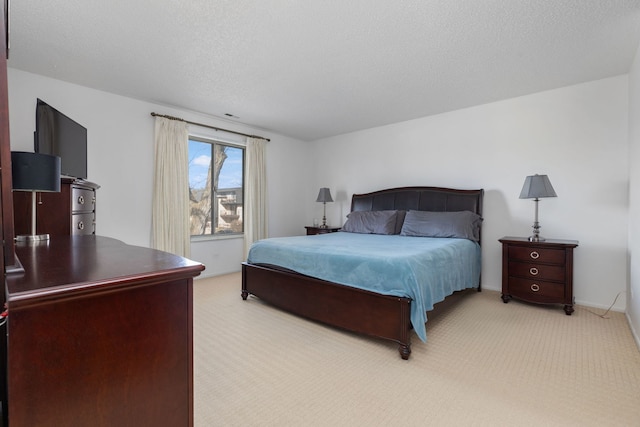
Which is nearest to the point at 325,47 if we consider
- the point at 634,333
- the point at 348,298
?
the point at 348,298

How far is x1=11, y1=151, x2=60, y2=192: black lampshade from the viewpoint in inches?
61.6

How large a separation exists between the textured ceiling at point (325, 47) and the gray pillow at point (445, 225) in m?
1.47

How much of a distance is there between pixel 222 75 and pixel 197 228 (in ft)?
7.96

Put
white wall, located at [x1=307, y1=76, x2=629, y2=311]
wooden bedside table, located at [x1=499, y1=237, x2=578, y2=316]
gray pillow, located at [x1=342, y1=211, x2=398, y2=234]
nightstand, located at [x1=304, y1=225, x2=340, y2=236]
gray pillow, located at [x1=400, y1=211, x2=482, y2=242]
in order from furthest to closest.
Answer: nightstand, located at [x1=304, y1=225, x2=340, y2=236]
gray pillow, located at [x1=342, y1=211, x2=398, y2=234]
gray pillow, located at [x1=400, y1=211, x2=482, y2=242]
white wall, located at [x1=307, y1=76, x2=629, y2=311]
wooden bedside table, located at [x1=499, y1=237, x2=578, y2=316]

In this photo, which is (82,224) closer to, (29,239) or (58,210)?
(58,210)

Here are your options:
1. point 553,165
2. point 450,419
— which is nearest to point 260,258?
point 450,419

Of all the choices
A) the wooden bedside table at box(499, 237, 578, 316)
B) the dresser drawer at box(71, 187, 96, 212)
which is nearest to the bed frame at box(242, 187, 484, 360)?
the wooden bedside table at box(499, 237, 578, 316)

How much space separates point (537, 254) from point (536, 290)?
383mm

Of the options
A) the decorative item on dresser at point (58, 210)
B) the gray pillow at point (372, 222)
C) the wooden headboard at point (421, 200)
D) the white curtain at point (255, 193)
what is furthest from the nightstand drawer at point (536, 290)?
the decorative item on dresser at point (58, 210)

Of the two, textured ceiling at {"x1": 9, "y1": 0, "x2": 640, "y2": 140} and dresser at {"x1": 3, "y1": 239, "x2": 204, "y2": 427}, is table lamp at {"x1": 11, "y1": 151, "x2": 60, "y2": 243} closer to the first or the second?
dresser at {"x1": 3, "y1": 239, "x2": 204, "y2": 427}

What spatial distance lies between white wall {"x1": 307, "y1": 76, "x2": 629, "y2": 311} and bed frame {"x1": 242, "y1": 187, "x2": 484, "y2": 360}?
0.28 meters

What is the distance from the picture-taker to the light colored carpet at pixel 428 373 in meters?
1.59

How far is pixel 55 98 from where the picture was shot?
3254mm

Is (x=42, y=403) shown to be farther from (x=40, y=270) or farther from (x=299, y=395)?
(x=299, y=395)
